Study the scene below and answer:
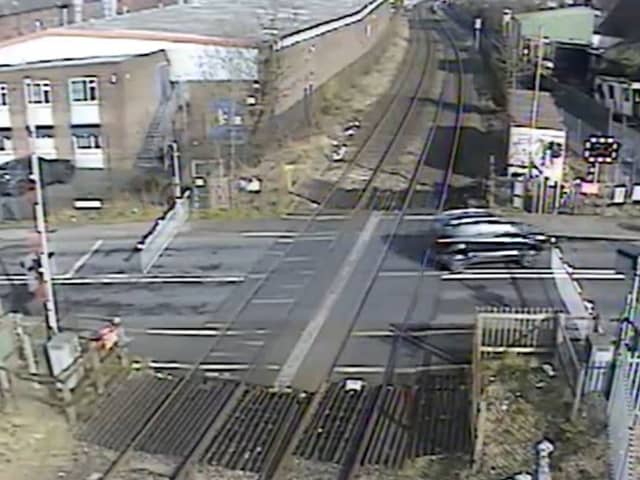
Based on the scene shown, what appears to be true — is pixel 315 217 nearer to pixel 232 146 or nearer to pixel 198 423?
pixel 232 146

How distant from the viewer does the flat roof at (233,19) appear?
122 ft

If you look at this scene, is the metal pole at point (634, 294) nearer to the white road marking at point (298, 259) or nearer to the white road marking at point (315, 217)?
the white road marking at point (298, 259)

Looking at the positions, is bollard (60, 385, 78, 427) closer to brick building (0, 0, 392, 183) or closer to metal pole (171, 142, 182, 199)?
metal pole (171, 142, 182, 199)

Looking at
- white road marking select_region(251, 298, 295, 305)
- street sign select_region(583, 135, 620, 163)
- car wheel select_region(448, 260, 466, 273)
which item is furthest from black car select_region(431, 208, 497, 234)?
street sign select_region(583, 135, 620, 163)

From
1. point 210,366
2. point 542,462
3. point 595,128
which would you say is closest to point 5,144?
point 210,366

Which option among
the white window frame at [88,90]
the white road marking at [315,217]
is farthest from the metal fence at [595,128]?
the white window frame at [88,90]

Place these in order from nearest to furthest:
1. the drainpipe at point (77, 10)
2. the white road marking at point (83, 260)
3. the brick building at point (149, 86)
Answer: the white road marking at point (83, 260) → the brick building at point (149, 86) → the drainpipe at point (77, 10)

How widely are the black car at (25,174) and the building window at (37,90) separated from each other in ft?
6.52

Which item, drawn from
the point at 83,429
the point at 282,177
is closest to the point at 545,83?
the point at 282,177

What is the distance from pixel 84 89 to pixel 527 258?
16.1 meters

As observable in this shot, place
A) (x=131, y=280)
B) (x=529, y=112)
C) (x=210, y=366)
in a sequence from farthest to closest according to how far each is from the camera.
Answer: (x=529, y=112)
(x=131, y=280)
(x=210, y=366)

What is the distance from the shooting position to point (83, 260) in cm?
1970

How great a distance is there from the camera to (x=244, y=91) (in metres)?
31.5

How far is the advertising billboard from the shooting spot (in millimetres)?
22781
